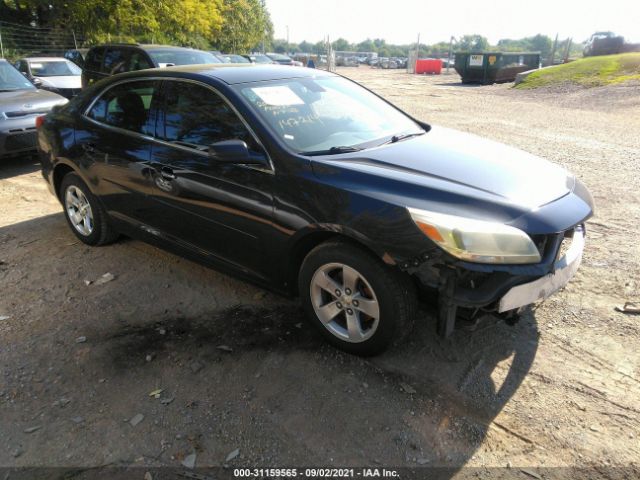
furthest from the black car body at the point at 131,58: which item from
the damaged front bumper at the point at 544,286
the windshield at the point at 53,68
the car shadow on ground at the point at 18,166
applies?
the damaged front bumper at the point at 544,286

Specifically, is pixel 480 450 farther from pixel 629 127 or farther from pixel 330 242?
pixel 629 127

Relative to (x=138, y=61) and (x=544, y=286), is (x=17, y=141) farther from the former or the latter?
(x=544, y=286)

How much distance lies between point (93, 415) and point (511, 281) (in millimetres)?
2309

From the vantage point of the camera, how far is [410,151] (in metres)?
3.36

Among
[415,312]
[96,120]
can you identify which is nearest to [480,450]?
[415,312]

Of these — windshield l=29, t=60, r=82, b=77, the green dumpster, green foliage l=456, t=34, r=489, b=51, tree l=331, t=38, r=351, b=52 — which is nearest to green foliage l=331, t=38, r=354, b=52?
tree l=331, t=38, r=351, b=52

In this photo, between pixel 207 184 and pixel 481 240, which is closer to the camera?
pixel 481 240

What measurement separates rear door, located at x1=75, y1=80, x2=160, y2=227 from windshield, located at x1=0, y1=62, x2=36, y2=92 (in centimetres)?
514

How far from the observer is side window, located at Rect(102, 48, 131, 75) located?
1034 cm

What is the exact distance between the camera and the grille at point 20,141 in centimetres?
718

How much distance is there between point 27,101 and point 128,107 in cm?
480

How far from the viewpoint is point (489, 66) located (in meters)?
26.3

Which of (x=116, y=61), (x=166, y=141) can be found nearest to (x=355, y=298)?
(x=166, y=141)

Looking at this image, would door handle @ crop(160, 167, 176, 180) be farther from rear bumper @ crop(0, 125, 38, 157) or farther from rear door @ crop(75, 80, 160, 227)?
rear bumper @ crop(0, 125, 38, 157)
